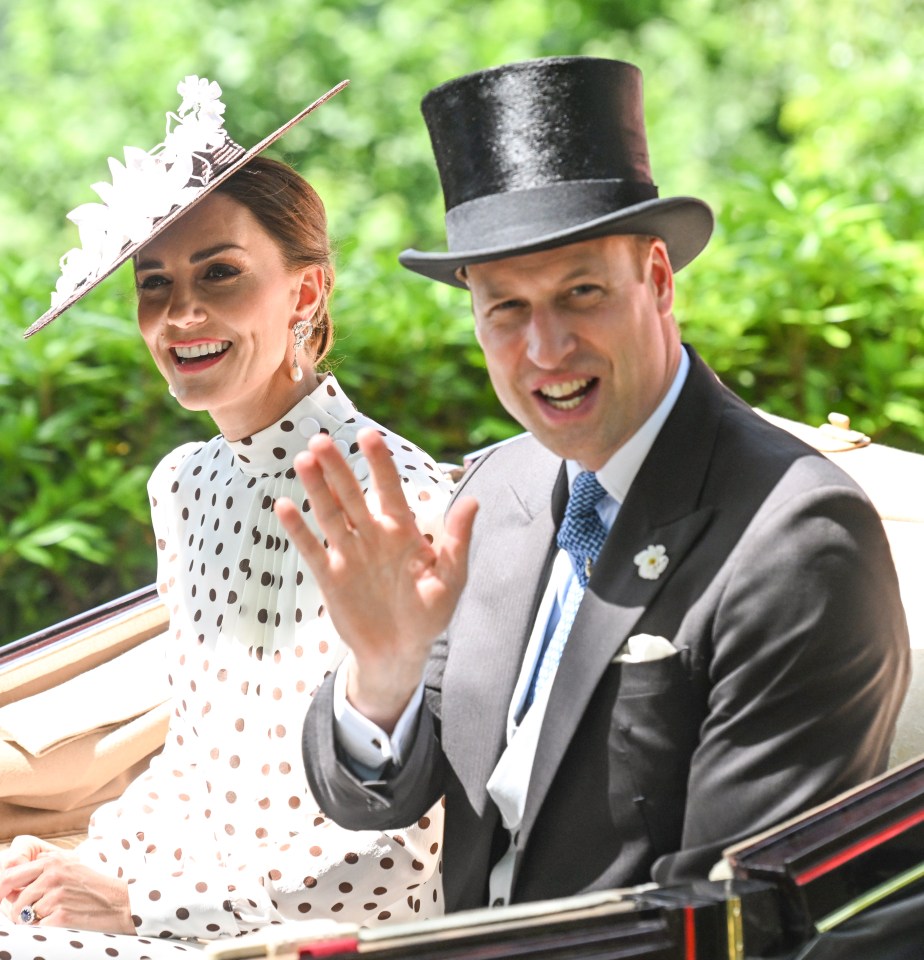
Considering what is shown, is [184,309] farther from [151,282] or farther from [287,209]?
[287,209]

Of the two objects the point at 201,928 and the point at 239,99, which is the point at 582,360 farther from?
the point at 239,99

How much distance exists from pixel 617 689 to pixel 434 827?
18.7 inches

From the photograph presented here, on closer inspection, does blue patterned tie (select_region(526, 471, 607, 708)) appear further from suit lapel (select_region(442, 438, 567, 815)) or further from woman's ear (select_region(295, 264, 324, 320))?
Answer: woman's ear (select_region(295, 264, 324, 320))

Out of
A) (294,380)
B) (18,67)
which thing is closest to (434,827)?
(294,380)

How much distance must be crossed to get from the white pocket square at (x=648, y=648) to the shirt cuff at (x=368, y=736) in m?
0.26

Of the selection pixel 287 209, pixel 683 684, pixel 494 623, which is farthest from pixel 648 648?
pixel 287 209

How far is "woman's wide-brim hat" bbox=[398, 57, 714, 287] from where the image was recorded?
1.75m

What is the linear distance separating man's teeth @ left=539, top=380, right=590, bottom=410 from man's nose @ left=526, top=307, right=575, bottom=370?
0.03m

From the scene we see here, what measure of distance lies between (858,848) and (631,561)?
42cm

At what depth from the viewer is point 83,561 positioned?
13.4 ft

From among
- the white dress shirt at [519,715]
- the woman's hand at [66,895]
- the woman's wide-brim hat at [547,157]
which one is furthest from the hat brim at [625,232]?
the woman's hand at [66,895]

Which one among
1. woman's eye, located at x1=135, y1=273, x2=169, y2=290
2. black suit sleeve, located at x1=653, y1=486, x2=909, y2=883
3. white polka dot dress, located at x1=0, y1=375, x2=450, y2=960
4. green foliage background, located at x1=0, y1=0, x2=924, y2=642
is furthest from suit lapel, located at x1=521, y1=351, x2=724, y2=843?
green foliage background, located at x1=0, y1=0, x2=924, y2=642

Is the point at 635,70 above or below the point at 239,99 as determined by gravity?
below

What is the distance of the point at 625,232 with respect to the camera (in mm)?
1765
